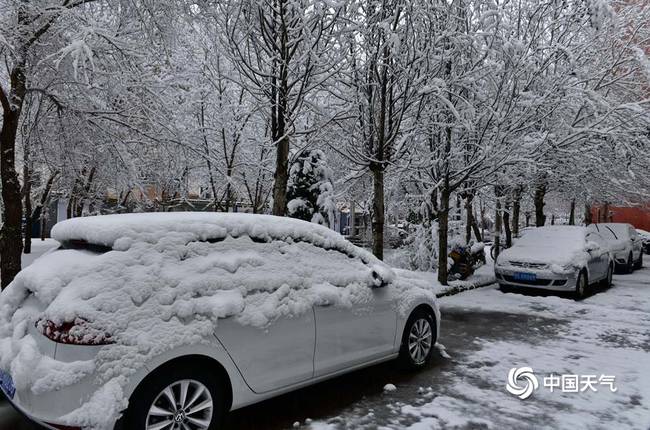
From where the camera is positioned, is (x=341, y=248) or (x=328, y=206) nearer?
(x=341, y=248)

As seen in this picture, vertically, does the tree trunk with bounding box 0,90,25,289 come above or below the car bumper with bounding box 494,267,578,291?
above

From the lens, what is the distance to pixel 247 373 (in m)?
3.44

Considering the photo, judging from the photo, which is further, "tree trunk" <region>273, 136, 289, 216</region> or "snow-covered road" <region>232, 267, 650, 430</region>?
"tree trunk" <region>273, 136, 289, 216</region>

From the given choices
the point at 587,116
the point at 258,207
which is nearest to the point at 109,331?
the point at 587,116

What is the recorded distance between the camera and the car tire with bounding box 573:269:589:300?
9.77 metres

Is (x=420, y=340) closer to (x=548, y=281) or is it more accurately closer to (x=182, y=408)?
(x=182, y=408)

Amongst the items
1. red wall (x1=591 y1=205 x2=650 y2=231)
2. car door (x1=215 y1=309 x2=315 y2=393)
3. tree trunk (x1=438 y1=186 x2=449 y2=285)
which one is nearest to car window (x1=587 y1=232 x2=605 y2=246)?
tree trunk (x1=438 y1=186 x2=449 y2=285)

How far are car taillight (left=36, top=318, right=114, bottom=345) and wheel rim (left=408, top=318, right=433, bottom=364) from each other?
3.26m

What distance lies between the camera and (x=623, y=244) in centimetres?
1534

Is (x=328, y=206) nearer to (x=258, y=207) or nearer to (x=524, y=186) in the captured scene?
(x=258, y=207)

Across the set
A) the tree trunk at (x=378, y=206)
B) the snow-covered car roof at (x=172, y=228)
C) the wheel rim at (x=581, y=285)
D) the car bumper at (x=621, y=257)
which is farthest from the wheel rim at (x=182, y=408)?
the car bumper at (x=621, y=257)

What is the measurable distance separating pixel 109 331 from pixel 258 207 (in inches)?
532

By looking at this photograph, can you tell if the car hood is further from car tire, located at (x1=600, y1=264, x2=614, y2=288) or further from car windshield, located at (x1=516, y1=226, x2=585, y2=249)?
car tire, located at (x1=600, y1=264, x2=614, y2=288)

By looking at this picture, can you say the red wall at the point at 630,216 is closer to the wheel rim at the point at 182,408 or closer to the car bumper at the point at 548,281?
the car bumper at the point at 548,281
